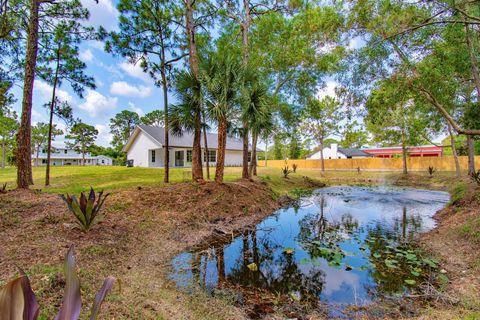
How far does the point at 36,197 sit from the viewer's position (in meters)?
6.27

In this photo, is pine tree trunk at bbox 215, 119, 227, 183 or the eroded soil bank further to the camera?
pine tree trunk at bbox 215, 119, 227, 183

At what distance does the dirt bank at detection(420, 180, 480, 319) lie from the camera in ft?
9.05

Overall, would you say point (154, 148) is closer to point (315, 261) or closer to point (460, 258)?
point (315, 261)

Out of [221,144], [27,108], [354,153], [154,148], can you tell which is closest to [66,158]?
[154,148]

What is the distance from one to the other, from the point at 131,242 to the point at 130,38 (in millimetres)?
8910

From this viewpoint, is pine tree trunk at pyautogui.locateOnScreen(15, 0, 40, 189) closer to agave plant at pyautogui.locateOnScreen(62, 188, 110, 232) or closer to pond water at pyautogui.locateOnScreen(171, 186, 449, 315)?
agave plant at pyautogui.locateOnScreen(62, 188, 110, 232)

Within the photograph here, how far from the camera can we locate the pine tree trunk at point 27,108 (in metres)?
7.02

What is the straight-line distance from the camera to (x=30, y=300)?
4.77ft

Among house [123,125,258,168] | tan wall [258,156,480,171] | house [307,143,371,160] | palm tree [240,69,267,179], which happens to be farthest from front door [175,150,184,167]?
house [307,143,371,160]

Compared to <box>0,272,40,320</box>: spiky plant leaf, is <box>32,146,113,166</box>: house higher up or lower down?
higher up

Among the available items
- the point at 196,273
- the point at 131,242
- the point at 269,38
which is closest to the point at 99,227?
the point at 131,242

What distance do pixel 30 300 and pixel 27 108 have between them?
8.61m

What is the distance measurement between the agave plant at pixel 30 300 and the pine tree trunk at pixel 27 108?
770 cm

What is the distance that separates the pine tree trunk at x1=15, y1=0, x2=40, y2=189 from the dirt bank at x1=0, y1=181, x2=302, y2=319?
97 cm
